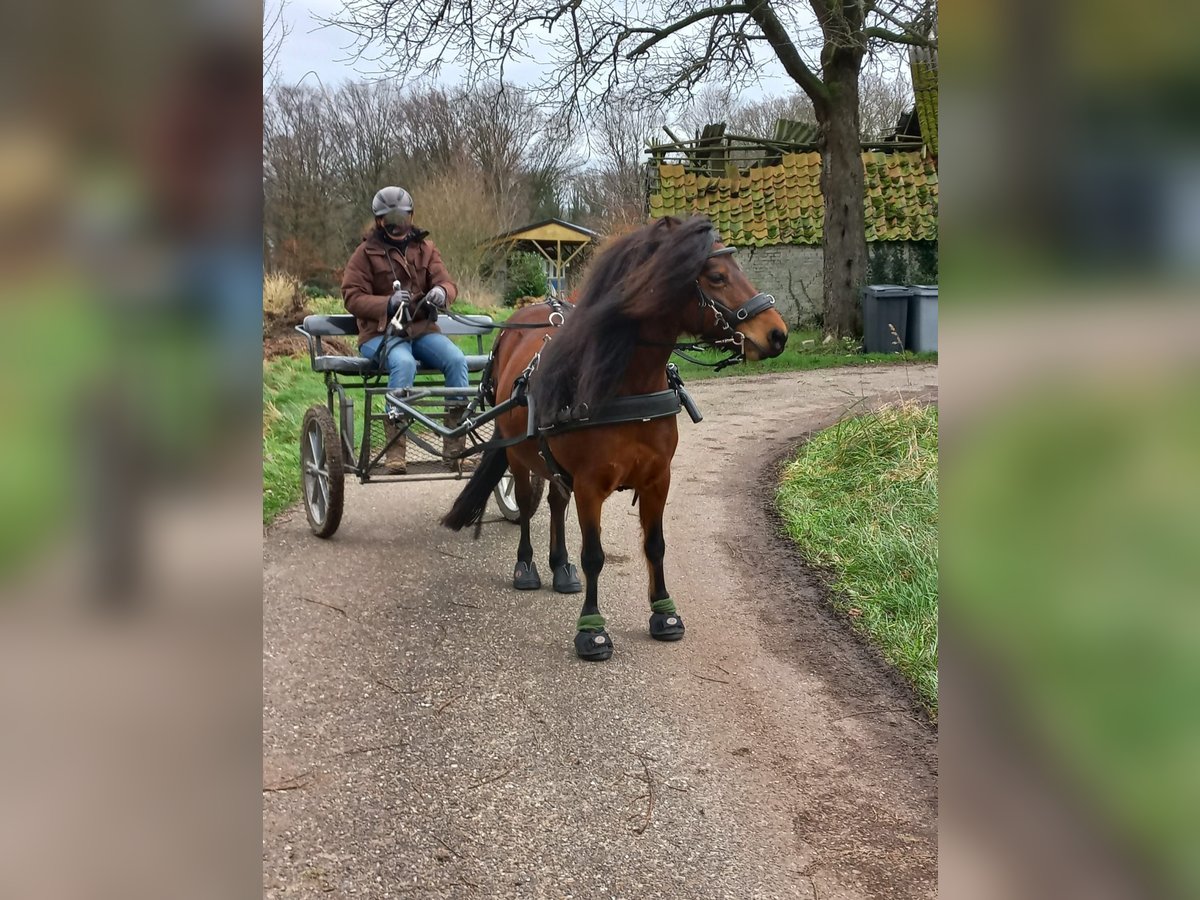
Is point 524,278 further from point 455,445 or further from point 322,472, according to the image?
point 455,445

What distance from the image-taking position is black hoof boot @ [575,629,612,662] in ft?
12.6

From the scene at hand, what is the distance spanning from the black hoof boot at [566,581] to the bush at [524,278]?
12.9 meters

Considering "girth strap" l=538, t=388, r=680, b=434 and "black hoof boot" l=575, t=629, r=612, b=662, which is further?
"black hoof boot" l=575, t=629, r=612, b=662

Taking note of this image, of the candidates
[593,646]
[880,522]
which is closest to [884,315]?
[880,522]

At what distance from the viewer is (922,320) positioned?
12.6 metres

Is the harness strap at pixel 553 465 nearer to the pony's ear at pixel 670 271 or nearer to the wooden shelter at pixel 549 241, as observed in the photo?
the pony's ear at pixel 670 271

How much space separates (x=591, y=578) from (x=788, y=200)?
44.6 feet

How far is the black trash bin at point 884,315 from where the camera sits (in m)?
12.7

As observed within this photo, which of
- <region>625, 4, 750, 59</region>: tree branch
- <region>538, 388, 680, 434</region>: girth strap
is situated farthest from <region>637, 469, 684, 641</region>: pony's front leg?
<region>625, 4, 750, 59</region>: tree branch

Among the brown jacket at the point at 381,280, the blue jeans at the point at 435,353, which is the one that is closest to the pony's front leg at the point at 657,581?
the blue jeans at the point at 435,353

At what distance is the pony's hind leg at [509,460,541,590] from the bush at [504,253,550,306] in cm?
1269

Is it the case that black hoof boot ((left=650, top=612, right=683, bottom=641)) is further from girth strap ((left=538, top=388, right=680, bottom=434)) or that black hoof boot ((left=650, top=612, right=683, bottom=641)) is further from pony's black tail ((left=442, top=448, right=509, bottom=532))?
pony's black tail ((left=442, top=448, right=509, bottom=532))
